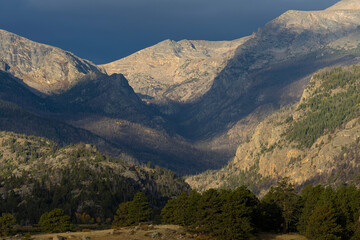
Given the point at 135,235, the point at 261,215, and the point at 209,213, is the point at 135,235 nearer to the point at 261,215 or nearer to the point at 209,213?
the point at 209,213

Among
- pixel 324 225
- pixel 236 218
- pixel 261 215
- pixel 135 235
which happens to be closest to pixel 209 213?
pixel 236 218

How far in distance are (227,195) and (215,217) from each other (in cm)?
1031

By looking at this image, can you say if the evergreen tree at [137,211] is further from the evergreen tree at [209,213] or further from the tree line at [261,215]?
the evergreen tree at [209,213]

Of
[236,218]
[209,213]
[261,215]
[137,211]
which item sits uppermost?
[137,211]

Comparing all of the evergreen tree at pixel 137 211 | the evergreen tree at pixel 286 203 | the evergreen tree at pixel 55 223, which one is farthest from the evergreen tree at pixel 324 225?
the evergreen tree at pixel 55 223

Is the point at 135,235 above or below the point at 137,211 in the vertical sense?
below

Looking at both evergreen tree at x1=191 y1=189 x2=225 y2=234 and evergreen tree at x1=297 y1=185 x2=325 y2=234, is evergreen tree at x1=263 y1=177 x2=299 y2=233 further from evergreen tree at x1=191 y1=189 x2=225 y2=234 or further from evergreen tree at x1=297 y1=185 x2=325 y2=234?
evergreen tree at x1=191 y1=189 x2=225 y2=234

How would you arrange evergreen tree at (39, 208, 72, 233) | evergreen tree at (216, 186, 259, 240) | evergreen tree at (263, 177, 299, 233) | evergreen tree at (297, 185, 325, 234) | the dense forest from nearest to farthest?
evergreen tree at (216, 186, 259, 240)
the dense forest
evergreen tree at (297, 185, 325, 234)
evergreen tree at (263, 177, 299, 233)
evergreen tree at (39, 208, 72, 233)

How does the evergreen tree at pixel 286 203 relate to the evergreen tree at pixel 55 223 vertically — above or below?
below

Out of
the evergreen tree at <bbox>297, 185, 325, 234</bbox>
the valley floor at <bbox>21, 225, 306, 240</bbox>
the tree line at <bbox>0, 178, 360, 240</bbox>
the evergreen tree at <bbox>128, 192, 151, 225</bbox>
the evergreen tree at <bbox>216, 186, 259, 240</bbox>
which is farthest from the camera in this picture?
the evergreen tree at <bbox>128, 192, 151, 225</bbox>

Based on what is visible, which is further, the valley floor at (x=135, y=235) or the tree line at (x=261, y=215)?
the tree line at (x=261, y=215)

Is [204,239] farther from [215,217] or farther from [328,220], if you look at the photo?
[328,220]

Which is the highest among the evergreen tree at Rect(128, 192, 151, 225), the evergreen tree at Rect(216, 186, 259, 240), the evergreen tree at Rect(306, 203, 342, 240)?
the evergreen tree at Rect(128, 192, 151, 225)

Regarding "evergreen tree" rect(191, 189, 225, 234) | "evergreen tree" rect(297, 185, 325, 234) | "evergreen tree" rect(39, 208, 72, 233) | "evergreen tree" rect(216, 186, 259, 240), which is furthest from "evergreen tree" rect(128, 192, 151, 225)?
"evergreen tree" rect(297, 185, 325, 234)
